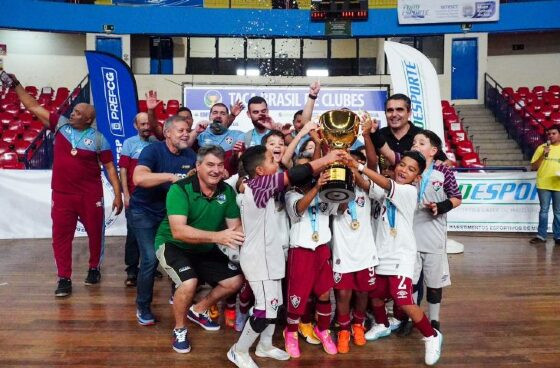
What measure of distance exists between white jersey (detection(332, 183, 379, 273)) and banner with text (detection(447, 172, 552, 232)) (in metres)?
5.34

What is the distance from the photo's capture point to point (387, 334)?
3.82 metres

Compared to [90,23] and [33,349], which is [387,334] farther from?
[90,23]

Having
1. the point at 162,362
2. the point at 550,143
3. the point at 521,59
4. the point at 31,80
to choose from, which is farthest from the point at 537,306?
the point at 31,80

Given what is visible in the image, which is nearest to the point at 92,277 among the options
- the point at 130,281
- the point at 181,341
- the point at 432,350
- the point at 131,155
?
the point at 130,281

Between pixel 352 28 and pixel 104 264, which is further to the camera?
pixel 352 28

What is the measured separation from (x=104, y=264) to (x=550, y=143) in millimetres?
6257

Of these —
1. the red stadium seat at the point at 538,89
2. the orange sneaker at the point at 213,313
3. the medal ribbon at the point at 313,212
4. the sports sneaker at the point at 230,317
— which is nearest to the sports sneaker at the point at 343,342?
the medal ribbon at the point at 313,212

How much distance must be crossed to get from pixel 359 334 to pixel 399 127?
1.52m

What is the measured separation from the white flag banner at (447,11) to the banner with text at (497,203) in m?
8.30

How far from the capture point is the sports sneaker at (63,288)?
4739mm

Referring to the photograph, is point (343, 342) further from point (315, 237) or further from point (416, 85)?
point (416, 85)

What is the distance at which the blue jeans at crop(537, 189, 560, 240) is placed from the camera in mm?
7523

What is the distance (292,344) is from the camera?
3.45 meters

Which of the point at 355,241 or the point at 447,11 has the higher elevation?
the point at 447,11
